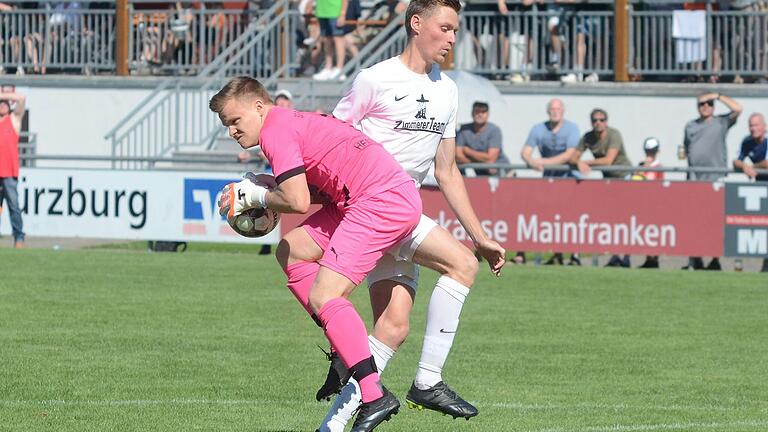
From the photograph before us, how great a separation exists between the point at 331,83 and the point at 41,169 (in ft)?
18.0

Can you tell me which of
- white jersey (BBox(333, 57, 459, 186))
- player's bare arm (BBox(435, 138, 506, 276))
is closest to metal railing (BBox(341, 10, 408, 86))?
player's bare arm (BBox(435, 138, 506, 276))

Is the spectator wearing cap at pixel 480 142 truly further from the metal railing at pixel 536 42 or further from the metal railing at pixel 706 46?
the metal railing at pixel 706 46

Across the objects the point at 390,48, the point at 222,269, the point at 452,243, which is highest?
the point at 390,48

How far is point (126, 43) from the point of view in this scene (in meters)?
27.8

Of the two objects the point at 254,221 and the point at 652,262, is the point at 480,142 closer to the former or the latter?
the point at 652,262

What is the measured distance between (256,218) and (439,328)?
1.10 metres

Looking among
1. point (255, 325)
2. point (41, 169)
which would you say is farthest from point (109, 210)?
point (255, 325)

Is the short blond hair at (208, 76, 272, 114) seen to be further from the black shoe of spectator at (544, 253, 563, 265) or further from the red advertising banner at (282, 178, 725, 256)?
the black shoe of spectator at (544, 253, 563, 265)

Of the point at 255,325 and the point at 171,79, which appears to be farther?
the point at 171,79

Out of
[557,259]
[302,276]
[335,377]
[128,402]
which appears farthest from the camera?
[557,259]

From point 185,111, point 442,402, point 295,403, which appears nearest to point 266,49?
point 185,111

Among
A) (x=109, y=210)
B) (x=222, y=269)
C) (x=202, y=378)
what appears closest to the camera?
(x=202, y=378)

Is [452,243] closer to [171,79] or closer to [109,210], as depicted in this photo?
[109,210]

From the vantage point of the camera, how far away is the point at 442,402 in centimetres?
784
